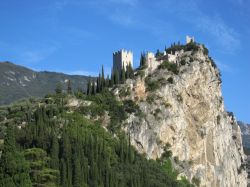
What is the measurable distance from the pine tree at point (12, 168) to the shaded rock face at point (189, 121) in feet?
145

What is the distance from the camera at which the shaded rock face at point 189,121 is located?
117 meters

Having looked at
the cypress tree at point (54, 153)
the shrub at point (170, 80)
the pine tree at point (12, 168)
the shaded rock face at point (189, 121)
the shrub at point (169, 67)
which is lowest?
the pine tree at point (12, 168)

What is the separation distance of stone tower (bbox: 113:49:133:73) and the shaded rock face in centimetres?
1167

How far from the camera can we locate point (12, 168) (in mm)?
68750

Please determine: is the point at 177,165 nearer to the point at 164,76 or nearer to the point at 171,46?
the point at 164,76

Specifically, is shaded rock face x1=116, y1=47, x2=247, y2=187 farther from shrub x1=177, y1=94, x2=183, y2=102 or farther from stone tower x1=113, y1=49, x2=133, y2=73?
stone tower x1=113, y1=49, x2=133, y2=73

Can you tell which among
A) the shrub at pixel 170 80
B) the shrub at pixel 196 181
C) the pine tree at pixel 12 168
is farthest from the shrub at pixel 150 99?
the pine tree at pixel 12 168

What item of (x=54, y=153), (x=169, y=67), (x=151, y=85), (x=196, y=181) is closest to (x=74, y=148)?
(x=54, y=153)

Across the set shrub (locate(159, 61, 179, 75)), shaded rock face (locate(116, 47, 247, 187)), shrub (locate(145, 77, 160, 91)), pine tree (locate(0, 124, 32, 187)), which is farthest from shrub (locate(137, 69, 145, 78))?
pine tree (locate(0, 124, 32, 187))

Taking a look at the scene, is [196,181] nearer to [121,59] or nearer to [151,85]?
[151,85]

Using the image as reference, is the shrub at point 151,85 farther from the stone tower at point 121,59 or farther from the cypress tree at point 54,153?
the cypress tree at point 54,153

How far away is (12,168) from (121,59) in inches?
2708

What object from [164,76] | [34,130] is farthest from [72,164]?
[164,76]

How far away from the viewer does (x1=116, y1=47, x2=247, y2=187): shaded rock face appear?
117m
